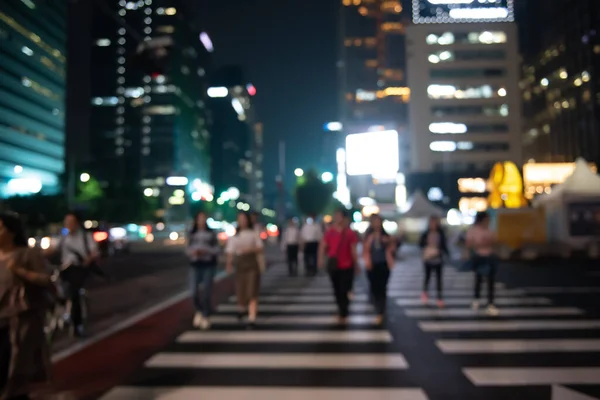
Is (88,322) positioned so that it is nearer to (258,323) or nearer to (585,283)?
(258,323)

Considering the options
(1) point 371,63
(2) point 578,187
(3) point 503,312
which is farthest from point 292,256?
(1) point 371,63

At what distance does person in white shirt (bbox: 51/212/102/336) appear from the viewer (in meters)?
8.54

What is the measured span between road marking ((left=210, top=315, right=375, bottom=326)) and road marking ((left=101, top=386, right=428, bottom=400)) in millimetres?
3895

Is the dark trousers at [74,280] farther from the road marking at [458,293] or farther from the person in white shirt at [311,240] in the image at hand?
the person in white shirt at [311,240]

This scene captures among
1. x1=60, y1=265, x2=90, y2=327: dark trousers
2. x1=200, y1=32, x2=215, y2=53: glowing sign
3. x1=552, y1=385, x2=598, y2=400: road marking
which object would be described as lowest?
x1=552, y1=385, x2=598, y2=400: road marking

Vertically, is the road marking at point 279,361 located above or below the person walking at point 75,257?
below

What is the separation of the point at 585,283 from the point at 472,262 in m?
6.45

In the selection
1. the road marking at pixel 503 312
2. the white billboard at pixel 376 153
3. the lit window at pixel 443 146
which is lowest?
the road marking at pixel 503 312

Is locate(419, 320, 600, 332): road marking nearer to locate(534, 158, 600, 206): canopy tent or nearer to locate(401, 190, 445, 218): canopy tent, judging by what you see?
locate(534, 158, 600, 206): canopy tent

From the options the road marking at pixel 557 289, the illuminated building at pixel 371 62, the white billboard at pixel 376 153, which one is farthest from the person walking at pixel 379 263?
the illuminated building at pixel 371 62

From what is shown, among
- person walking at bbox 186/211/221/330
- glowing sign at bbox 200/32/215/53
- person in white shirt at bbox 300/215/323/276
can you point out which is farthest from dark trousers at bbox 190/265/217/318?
glowing sign at bbox 200/32/215/53

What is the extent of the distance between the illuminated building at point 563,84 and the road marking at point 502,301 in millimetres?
69065

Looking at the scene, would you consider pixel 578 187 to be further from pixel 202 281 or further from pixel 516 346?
pixel 202 281

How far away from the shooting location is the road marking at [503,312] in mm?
10648
